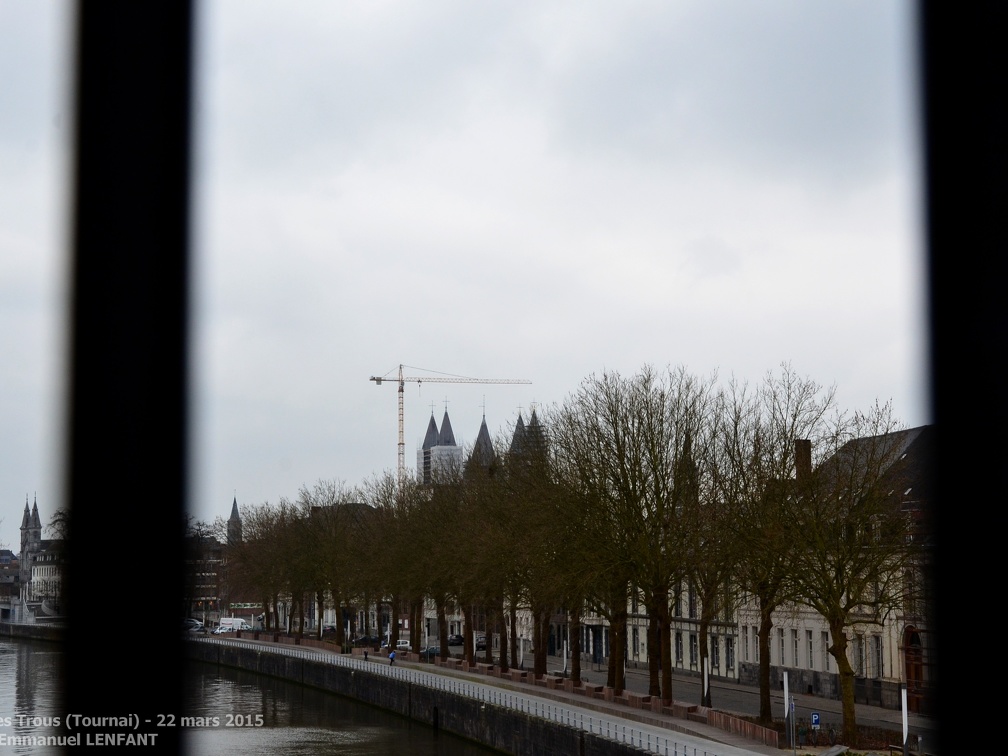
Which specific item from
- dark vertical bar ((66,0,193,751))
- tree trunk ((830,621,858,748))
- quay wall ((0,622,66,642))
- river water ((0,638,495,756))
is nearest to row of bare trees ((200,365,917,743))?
tree trunk ((830,621,858,748))

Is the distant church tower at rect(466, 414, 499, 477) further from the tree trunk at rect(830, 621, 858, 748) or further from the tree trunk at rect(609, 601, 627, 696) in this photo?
the tree trunk at rect(830, 621, 858, 748)

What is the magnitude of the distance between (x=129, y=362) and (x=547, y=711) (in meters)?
39.1

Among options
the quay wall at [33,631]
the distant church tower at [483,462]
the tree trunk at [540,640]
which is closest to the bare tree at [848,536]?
the tree trunk at [540,640]

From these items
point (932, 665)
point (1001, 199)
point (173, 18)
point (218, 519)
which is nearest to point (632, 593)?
point (932, 665)

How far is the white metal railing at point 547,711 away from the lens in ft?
119

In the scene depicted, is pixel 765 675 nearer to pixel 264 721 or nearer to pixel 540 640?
pixel 540 640

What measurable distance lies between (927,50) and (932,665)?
24.6 metres

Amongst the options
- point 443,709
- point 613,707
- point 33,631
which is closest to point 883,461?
point 613,707

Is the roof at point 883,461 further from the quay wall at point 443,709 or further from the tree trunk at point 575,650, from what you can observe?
the tree trunk at point 575,650

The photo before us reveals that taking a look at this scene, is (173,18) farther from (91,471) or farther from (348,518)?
(348,518)

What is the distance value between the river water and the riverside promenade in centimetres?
260

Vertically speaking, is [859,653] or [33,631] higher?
[859,653]

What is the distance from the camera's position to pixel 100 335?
69.2 metres

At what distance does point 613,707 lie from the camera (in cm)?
4934
